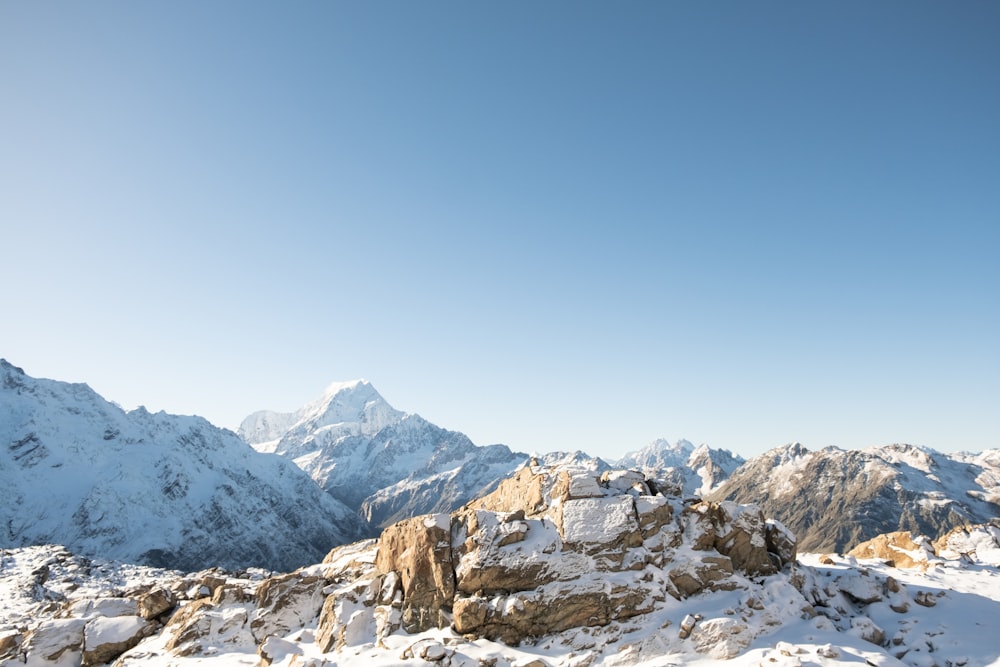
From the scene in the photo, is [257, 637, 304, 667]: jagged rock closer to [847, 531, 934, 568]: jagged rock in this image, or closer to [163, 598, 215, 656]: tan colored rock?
[163, 598, 215, 656]: tan colored rock

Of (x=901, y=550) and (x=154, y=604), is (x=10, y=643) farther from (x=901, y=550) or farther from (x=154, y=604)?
(x=901, y=550)

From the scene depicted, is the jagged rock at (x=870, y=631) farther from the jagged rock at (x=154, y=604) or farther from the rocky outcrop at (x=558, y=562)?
the jagged rock at (x=154, y=604)

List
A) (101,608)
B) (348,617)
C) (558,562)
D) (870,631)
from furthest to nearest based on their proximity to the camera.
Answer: (101,608), (348,617), (558,562), (870,631)

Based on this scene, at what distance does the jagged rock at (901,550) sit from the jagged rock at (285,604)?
144 ft

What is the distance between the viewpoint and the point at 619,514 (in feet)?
100

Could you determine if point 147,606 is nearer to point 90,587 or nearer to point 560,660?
point 560,660

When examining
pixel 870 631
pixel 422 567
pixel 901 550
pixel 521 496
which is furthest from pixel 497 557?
pixel 901 550

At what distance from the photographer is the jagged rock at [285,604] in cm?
3055

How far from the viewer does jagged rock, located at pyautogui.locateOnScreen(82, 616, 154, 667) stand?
101 feet

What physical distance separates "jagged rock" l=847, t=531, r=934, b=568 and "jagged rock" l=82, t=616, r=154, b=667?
55613mm

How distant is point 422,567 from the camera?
97.5 ft

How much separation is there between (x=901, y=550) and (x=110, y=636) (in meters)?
59.7

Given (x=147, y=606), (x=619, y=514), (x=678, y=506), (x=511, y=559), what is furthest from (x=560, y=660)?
(x=147, y=606)

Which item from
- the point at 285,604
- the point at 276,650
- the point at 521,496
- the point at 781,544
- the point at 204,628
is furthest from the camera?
the point at 521,496
